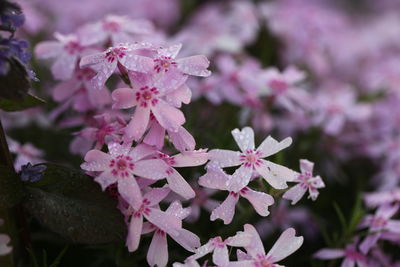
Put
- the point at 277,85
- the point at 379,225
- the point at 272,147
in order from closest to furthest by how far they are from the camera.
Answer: the point at 272,147 → the point at 379,225 → the point at 277,85

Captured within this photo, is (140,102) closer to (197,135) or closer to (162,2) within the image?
(197,135)

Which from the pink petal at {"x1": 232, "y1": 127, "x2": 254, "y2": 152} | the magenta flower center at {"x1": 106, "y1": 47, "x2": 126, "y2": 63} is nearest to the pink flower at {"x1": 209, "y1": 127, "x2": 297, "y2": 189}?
the pink petal at {"x1": 232, "y1": 127, "x2": 254, "y2": 152}

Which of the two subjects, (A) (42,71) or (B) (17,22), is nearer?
(B) (17,22)

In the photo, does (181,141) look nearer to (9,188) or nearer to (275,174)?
(275,174)

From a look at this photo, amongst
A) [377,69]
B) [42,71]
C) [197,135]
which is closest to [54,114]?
[197,135]

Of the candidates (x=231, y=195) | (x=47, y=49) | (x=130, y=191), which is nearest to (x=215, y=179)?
(x=231, y=195)

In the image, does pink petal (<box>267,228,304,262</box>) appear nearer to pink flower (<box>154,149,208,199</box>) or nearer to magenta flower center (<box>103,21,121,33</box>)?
pink flower (<box>154,149,208,199</box>)
